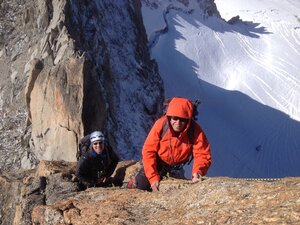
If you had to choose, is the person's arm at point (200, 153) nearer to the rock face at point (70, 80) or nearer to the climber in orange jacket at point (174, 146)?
the climber in orange jacket at point (174, 146)

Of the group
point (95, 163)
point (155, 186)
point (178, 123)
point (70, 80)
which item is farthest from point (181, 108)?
point (70, 80)

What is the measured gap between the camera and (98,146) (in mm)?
9344

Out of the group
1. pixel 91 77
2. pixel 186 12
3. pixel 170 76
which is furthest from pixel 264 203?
pixel 186 12

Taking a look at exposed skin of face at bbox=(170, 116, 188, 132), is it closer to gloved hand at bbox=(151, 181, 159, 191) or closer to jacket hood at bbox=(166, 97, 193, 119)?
jacket hood at bbox=(166, 97, 193, 119)

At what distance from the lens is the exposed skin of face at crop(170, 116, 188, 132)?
6.82 m

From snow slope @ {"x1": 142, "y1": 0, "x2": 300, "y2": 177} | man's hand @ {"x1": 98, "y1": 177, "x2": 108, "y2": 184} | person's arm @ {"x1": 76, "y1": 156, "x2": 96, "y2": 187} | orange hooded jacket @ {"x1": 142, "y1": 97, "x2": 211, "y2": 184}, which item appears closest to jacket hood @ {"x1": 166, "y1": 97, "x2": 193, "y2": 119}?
orange hooded jacket @ {"x1": 142, "y1": 97, "x2": 211, "y2": 184}

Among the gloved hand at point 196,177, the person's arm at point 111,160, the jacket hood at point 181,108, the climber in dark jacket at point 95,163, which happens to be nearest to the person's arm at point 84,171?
the climber in dark jacket at point 95,163

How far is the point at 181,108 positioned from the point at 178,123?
293 mm

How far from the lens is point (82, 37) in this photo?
2609cm

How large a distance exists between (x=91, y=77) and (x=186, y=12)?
6557cm

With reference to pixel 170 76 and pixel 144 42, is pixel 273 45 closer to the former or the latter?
pixel 170 76

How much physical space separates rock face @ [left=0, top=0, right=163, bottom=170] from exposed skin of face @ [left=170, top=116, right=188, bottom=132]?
11.7m

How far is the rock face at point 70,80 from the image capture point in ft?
64.1

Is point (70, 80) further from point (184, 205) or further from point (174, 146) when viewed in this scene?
point (184, 205)
